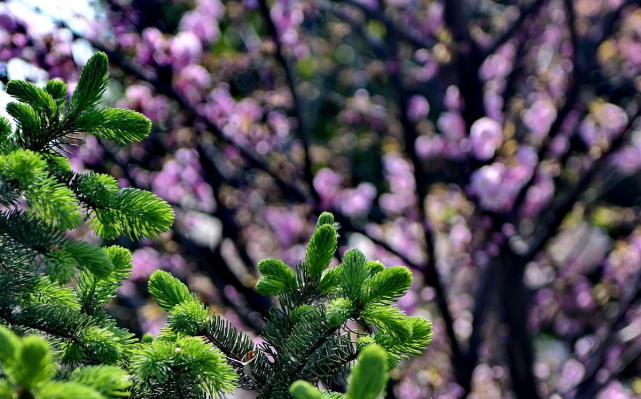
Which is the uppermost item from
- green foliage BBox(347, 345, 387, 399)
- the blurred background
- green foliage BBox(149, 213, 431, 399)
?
green foliage BBox(347, 345, 387, 399)

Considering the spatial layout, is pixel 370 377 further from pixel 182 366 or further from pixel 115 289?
pixel 115 289

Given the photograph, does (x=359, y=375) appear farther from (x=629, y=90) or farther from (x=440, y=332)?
(x=629, y=90)

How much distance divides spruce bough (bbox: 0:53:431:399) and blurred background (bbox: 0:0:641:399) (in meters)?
1.45

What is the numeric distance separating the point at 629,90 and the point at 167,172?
133 inches

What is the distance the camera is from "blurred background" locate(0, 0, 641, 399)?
329 centimetres

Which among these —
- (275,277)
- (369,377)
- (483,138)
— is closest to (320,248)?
(275,277)

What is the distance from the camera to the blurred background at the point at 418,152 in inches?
A: 130

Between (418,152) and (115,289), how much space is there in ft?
8.49

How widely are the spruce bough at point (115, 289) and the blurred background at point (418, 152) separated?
1446 mm

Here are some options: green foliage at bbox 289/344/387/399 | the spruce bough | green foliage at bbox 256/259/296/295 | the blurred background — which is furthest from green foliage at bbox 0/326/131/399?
the blurred background

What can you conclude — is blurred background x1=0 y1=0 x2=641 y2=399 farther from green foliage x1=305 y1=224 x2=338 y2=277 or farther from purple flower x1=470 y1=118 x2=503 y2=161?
green foliage x1=305 y1=224 x2=338 y2=277

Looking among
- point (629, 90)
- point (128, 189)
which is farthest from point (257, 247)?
point (128, 189)

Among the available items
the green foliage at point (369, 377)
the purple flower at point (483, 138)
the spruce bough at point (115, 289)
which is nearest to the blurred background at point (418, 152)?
the purple flower at point (483, 138)

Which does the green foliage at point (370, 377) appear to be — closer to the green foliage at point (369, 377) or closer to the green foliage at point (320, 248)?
the green foliage at point (369, 377)
